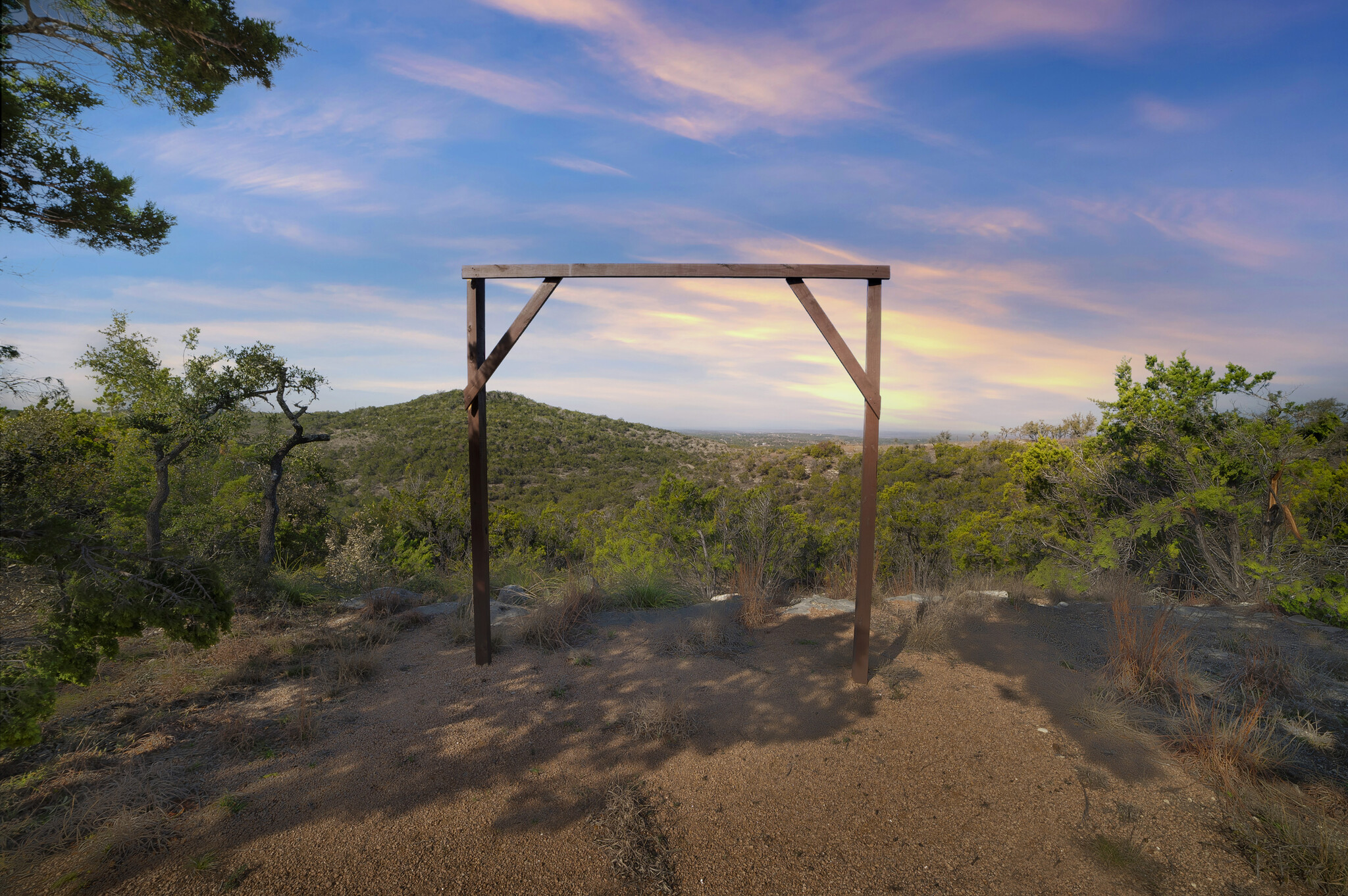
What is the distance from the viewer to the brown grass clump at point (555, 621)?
568cm

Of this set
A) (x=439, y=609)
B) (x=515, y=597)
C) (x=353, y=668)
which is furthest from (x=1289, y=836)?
(x=439, y=609)

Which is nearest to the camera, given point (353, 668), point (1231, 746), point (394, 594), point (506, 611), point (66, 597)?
point (66, 597)

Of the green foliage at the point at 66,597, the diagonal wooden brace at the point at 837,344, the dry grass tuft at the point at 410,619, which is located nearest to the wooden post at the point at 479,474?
the dry grass tuft at the point at 410,619

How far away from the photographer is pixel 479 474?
199 inches

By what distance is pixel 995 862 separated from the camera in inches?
109

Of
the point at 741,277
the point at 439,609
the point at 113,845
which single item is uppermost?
the point at 741,277

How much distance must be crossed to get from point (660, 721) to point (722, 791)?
0.76 metres

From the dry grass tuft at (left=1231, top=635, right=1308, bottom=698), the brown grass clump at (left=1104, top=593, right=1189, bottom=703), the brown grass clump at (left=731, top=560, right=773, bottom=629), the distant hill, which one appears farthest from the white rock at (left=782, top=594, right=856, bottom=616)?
the distant hill

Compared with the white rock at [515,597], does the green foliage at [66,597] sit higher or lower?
higher

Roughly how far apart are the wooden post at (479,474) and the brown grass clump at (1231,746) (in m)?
5.33

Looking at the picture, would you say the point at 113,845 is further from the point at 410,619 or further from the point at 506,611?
the point at 506,611

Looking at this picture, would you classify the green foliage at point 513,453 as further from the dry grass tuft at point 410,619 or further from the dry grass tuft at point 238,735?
the dry grass tuft at point 238,735

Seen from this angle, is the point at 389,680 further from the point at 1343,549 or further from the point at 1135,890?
the point at 1343,549

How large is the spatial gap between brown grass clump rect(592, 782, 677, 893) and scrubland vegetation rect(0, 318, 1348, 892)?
0.06 ft
